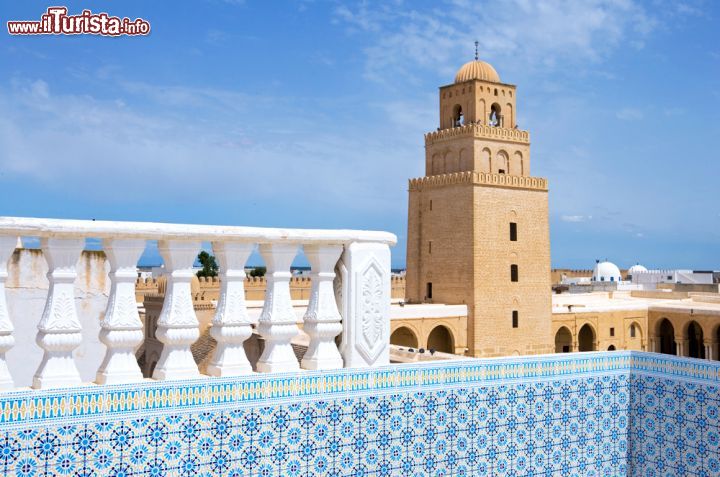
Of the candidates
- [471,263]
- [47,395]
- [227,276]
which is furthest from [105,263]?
[471,263]

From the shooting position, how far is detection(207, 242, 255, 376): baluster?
8.38 feet

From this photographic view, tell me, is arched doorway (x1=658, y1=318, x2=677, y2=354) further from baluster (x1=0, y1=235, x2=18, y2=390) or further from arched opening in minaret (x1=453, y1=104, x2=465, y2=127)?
baluster (x1=0, y1=235, x2=18, y2=390)

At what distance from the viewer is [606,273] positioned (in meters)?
40.0

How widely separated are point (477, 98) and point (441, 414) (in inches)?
822

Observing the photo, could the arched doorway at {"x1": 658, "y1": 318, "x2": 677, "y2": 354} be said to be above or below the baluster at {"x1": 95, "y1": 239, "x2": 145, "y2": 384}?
below

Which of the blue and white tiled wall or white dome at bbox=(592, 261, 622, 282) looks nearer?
the blue and white tiled wall

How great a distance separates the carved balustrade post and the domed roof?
2131 cm

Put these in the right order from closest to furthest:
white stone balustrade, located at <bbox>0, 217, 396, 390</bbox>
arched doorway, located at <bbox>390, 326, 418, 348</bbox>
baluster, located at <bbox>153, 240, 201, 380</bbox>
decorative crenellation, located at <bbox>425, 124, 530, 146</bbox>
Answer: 1. white stone balustrade, located at <bbox>0, 217, 396, 390</bbox>
2. baluster, located at <bbox>153, 240, 201, 380</bbox>
3. arched doorway, located at <bbox>390, 326, 418, 348</bbox>
4. decorative crenellation, located at <bbox>425, 124, 530, 146</bbox>

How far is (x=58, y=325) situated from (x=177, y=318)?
37cm

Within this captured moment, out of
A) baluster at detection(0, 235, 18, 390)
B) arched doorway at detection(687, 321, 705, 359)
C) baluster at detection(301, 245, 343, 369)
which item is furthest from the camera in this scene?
arched doorway at detection(687, 321, 705, 359)

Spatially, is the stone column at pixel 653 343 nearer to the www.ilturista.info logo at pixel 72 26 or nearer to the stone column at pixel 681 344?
the stone column at pixel 681 344

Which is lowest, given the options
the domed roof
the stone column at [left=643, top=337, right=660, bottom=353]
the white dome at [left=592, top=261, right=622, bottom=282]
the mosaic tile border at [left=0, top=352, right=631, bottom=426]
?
the stone column at [left=643, top=337, right=660, bottom=353]

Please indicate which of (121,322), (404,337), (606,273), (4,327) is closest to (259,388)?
(121,322)

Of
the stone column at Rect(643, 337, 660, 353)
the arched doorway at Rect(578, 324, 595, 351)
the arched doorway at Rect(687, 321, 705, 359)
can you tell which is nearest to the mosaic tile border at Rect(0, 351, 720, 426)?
the arched doorway at Rect(578, 324, 595, 351)
